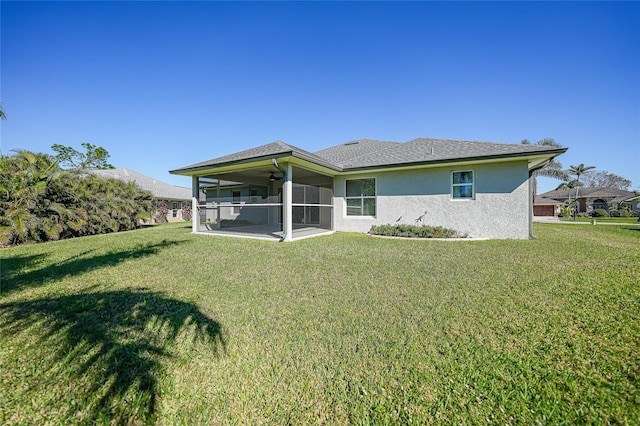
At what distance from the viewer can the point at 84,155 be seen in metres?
39.5

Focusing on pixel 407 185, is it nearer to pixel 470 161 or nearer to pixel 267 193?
pixel 470 161

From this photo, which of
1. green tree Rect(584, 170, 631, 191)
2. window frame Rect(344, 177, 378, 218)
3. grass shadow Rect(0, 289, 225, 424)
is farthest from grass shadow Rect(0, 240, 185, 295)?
green tree Rect(584, 170, 631, 191)

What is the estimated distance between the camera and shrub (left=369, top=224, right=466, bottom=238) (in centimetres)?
1014

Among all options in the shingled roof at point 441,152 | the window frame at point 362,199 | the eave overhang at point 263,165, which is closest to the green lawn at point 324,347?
the eave overhang at point 263,165

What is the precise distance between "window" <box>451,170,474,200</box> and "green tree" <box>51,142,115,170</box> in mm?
49772

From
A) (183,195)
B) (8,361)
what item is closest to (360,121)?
(8,361)

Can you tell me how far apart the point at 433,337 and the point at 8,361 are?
4.59 metres

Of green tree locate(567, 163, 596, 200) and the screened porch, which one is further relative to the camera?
green tree locate(567, 163, 596, 200)

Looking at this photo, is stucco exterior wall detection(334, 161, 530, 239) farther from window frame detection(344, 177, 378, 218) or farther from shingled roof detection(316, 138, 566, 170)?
shingled roof detection(316, 138, 566, 170)

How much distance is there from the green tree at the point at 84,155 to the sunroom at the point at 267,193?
1412 inches

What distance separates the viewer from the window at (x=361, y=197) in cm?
1207

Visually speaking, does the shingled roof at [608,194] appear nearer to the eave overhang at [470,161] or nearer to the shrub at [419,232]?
the eave overhang at [470,161]

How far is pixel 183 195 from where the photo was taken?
27.6m

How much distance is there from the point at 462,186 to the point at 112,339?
1163cm
